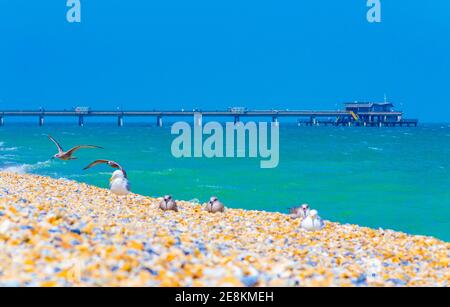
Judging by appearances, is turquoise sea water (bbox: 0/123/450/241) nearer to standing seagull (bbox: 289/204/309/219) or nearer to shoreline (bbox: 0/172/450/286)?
standing seagull (bbox: 289/204/309/219)

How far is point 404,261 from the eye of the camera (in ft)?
30.7

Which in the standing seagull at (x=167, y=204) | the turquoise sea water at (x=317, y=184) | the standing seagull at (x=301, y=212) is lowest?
the turquoise sea water at (x=317, y=184)

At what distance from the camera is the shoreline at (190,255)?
226 inches

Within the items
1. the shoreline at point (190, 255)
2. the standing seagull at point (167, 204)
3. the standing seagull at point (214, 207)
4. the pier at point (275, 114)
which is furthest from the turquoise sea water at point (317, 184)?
the pier at point (275, 114)

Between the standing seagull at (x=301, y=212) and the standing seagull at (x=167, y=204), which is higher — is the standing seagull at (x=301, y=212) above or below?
below

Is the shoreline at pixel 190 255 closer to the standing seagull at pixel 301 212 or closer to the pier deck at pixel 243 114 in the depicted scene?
the standing seagull at pixel 301 212

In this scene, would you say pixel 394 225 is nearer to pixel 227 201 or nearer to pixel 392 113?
pixel 227 201

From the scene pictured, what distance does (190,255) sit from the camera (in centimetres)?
668

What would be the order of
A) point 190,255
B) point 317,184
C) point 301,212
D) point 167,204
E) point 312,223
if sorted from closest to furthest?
1. point 190,255
2. point 312,223
3. point 167,204
4. point 301,212
5. point 317,184

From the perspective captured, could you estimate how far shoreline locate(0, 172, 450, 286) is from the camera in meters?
5.73

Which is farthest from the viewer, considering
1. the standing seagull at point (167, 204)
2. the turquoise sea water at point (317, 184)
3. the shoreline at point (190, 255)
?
the turquoise sea water at point (317, 184)

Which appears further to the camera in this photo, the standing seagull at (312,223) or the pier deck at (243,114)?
the pier deck at (243,114)

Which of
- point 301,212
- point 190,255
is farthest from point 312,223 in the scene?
point 190,255

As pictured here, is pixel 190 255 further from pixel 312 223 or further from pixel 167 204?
pixel 167 204
